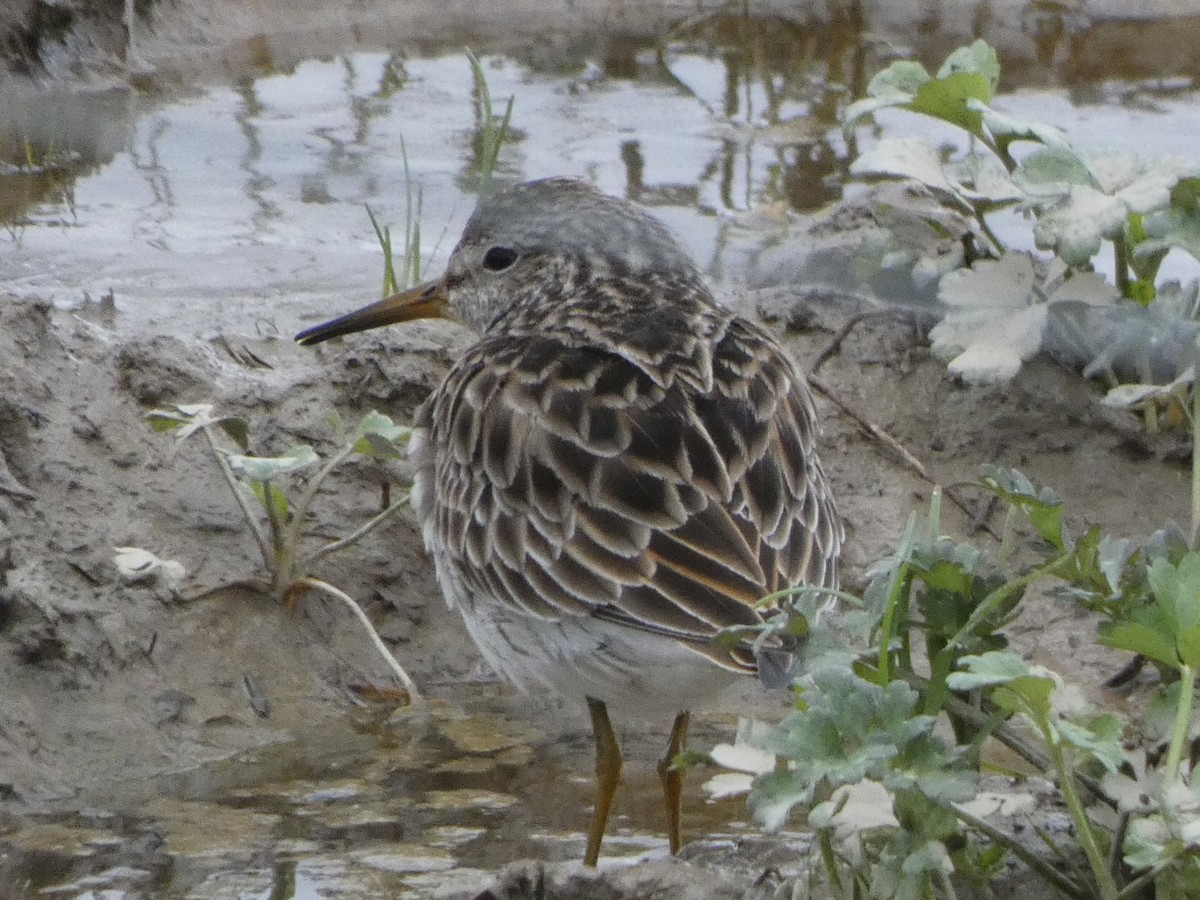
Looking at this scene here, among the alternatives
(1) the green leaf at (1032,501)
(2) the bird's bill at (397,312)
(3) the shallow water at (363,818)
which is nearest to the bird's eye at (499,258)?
(2) the bird's bill at (397,312)

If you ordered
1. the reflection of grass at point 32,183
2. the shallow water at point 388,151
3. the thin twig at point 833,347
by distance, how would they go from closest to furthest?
1. the thin twig at point 833,347
2. the shallow water at point 388,151
3. the reflection of grass at point 32,183

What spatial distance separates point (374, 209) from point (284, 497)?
3.41 metres

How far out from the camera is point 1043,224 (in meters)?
4.16

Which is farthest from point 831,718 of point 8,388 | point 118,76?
point 118,76

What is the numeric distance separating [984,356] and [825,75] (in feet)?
21.8

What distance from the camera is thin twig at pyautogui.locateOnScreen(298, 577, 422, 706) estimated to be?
17.5 feet

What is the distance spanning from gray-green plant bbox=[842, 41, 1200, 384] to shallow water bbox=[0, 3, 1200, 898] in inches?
53.7

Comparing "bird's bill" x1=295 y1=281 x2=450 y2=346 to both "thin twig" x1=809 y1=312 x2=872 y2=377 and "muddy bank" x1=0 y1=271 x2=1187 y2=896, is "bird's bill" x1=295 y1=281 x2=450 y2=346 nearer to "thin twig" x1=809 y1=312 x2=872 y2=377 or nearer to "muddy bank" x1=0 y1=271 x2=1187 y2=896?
"muddy bank" x1=0 y1=271 x2=1187 y2=896

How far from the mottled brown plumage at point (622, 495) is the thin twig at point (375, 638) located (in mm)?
545

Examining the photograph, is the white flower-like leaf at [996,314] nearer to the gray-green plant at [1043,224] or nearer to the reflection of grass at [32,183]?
the gray-green plant at [1043,224]

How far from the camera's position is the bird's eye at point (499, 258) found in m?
5.75

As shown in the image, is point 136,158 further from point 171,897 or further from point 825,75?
point 171,897

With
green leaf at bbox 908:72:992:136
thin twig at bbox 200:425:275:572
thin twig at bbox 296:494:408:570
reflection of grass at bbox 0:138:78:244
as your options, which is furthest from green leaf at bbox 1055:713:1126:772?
reflection of grass at bbox 0:138:78:244

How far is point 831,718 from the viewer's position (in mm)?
3023
